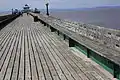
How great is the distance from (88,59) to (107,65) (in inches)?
54.6

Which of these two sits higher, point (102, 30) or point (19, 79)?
point (102, 30)

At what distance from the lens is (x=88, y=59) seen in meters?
8.02

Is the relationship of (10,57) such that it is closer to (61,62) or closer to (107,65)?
(61,62)

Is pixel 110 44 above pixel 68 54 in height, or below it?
above

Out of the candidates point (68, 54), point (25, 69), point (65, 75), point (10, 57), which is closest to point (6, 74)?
point (25, 69)

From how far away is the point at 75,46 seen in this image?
34.1 ft

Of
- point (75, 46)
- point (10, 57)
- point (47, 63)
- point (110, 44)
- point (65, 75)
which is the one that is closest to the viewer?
point (110, 44)

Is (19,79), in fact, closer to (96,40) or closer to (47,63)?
(47,63)

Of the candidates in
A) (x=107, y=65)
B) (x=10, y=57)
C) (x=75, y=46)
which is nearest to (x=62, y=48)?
(x=75, y=46)

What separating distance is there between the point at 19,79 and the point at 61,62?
1968 mm

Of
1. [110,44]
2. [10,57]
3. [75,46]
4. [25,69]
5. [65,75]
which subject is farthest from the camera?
[75,46]

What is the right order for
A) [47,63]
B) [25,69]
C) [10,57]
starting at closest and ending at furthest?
[25,69], [47,63], [10,57]

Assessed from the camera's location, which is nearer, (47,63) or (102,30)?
(102,30)

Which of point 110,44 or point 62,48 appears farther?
point 62,48
